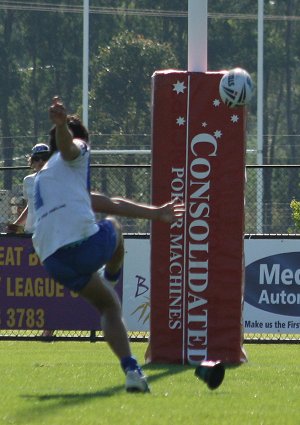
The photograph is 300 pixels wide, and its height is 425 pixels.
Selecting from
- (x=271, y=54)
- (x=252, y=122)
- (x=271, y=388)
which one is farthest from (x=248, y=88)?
(x=252, y=122)

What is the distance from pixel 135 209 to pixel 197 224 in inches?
98.3

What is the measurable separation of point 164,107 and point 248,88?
41.6 inches

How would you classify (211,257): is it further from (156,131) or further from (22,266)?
(22,266)

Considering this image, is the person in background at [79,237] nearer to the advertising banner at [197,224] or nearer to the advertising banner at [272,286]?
the advertising banner at [197,224]

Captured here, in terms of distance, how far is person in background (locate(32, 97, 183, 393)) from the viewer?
750 cm

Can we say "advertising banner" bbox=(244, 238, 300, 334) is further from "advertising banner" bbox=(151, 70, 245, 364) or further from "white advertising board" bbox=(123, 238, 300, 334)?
"advertising banner" bbox=(151, 70, 245, 364)

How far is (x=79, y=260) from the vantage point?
7512 mm

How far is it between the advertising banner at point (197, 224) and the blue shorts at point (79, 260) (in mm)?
2613

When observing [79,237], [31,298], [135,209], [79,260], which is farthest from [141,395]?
[31,298]

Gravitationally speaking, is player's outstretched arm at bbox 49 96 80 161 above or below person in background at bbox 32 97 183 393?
above

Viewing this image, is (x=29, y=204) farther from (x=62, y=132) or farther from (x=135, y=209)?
(x=62, y=132)

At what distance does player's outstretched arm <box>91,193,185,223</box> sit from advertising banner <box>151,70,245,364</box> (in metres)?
2.28

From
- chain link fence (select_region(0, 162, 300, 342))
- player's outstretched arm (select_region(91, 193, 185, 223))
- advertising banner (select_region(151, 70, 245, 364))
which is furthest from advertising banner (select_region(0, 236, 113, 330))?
A: player's outstretched arm (select_region(91, 193, 185, 223))

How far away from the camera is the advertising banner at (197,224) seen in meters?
10.1
